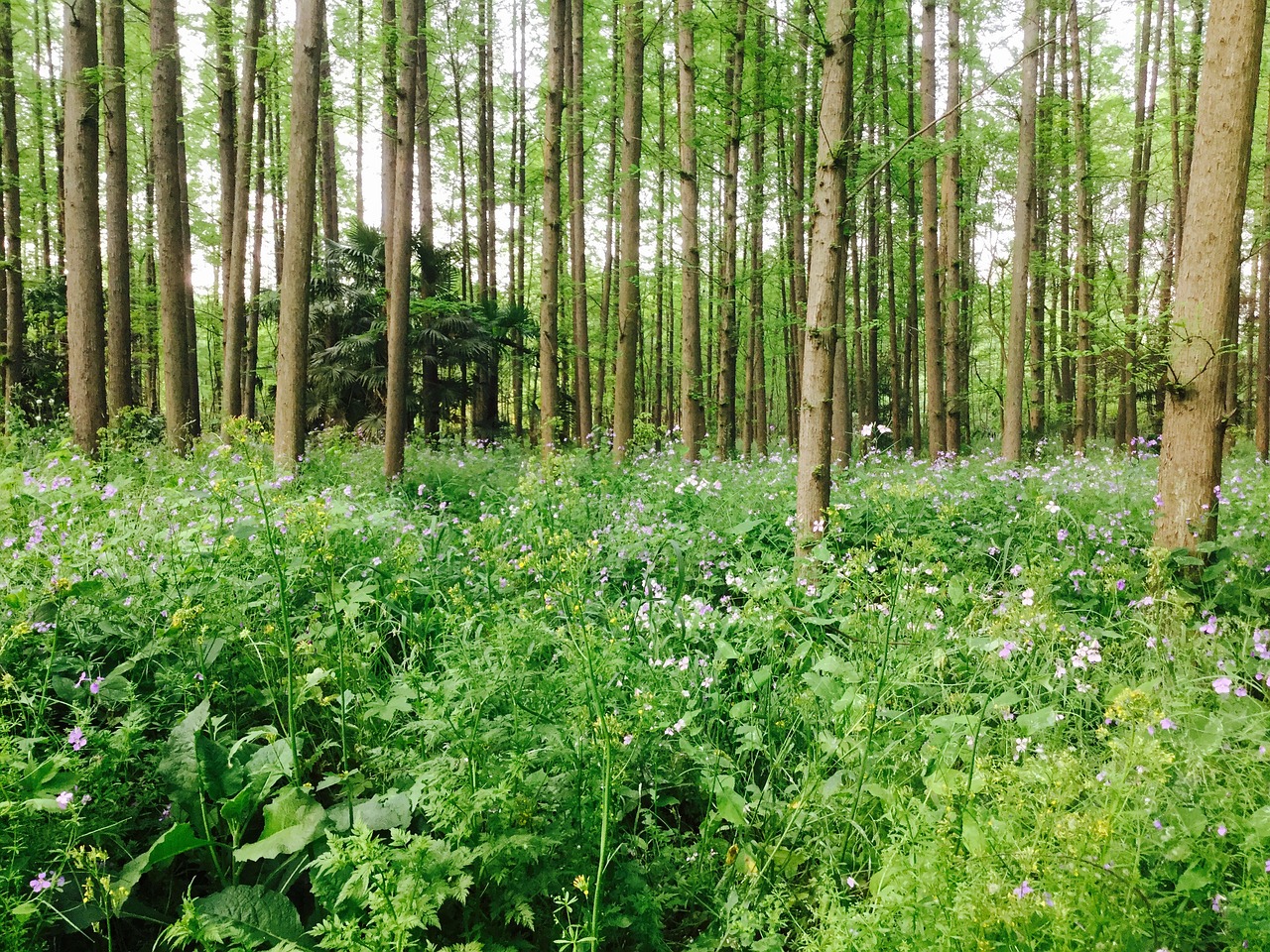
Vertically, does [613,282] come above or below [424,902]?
above

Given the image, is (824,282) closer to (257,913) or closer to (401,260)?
(257,913)

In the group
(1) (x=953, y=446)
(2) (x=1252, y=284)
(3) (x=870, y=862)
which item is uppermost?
(2) (x=1252, y=284)

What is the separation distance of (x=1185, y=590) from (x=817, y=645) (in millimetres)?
2494

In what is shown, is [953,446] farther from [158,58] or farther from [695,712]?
[158,58]

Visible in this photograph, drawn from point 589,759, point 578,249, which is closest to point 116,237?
point 578,249

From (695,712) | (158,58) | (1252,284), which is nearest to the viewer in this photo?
(695,712)

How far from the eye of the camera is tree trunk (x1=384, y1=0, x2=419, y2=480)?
769cm

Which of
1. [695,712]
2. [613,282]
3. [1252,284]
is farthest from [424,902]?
[1252,284]

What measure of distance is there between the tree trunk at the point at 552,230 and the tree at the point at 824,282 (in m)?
4.97

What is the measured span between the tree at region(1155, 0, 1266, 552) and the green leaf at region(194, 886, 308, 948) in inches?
196

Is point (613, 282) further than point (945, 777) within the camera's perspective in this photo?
Yes

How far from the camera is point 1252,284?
18734 millimetres

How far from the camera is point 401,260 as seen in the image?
7707mm

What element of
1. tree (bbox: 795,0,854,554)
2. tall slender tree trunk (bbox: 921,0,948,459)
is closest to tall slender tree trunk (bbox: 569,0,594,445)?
tall slender tree trunk (bbox: 921,0,948,459)
